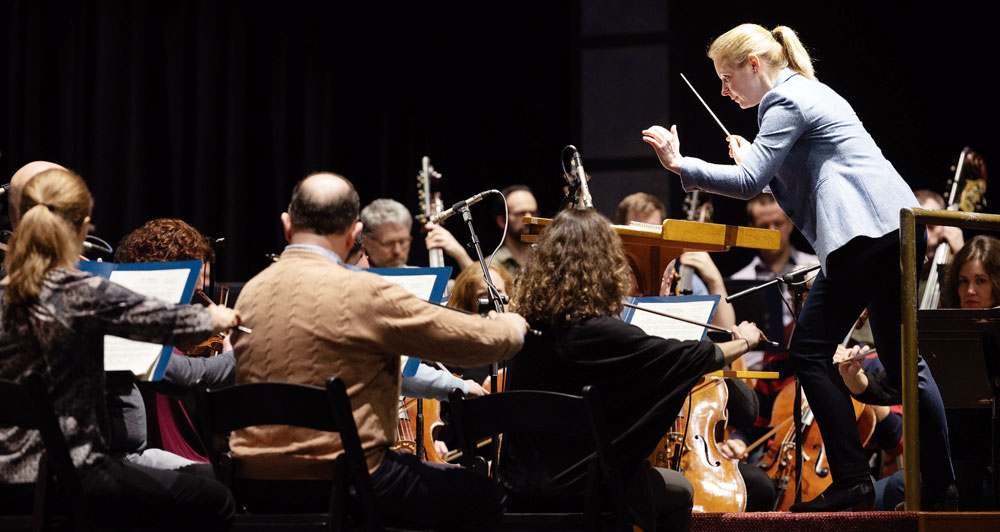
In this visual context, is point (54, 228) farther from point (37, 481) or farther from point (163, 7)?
point (163, 7)

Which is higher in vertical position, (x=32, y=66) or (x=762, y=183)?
(x=32, y=66)

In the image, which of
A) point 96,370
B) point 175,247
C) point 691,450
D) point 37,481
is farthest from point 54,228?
point 691,450

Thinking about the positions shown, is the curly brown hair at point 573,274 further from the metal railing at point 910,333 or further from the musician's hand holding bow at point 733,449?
the musician's hand holding bow at point 733,449

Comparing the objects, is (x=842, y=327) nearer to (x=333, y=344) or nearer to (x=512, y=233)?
(x=333, y=344)

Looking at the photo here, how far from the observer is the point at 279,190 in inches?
253

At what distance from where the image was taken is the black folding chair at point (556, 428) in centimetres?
244

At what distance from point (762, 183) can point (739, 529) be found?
995 mm

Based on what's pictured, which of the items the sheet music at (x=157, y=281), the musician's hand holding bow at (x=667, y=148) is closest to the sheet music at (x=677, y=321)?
the musician's hand holding bow at (x=667, y=148)

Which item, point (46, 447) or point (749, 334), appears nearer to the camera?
point (46, 447)

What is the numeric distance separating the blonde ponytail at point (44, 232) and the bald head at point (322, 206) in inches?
18.6

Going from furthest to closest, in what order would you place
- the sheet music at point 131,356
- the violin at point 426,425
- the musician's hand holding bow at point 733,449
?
the musician's hand holding bow at point 733,449
the violin at point 426,425
the sheet music at point 131,356

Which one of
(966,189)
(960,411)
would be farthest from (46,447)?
(966,189)

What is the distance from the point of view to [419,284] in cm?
295

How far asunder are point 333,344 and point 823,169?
1545 millimetres
